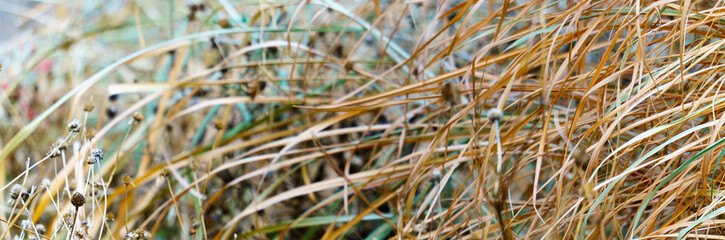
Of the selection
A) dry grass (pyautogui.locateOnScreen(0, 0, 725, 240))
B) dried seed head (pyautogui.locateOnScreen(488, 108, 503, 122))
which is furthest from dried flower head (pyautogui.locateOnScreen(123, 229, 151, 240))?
dried seed head (pyautogui.locateOnScreen(488, 108, 503, 122))

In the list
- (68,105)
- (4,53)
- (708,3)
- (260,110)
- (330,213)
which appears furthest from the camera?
(4,53)

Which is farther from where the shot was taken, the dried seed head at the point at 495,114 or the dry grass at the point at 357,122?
the dry grass at the point at 357,122

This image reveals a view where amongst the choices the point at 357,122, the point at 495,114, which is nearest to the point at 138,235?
the point at 495,114

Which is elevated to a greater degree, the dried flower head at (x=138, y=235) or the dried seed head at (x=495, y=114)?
the dried flower head at (x=138, y=235)

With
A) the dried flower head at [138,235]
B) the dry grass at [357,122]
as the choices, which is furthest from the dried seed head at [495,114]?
the dried flower head at [138,235]

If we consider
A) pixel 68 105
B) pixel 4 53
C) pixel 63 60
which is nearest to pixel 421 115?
pixel 68 105

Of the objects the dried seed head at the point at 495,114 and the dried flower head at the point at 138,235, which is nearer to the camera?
the dried seed head at the point at 495,114

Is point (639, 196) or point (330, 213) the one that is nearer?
point (639, 196)

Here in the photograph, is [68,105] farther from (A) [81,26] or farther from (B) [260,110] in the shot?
(B) [260,110]

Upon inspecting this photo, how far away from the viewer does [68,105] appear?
4.27ft

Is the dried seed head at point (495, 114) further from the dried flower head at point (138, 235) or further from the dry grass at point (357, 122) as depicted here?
the dried flower head at point (138, 235)

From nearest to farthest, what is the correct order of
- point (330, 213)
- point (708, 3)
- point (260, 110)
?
point (708, 3), point (330, 213), point (260, 110)

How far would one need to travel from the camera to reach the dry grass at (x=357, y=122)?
2.14 ft

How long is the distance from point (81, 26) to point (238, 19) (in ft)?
1.85
